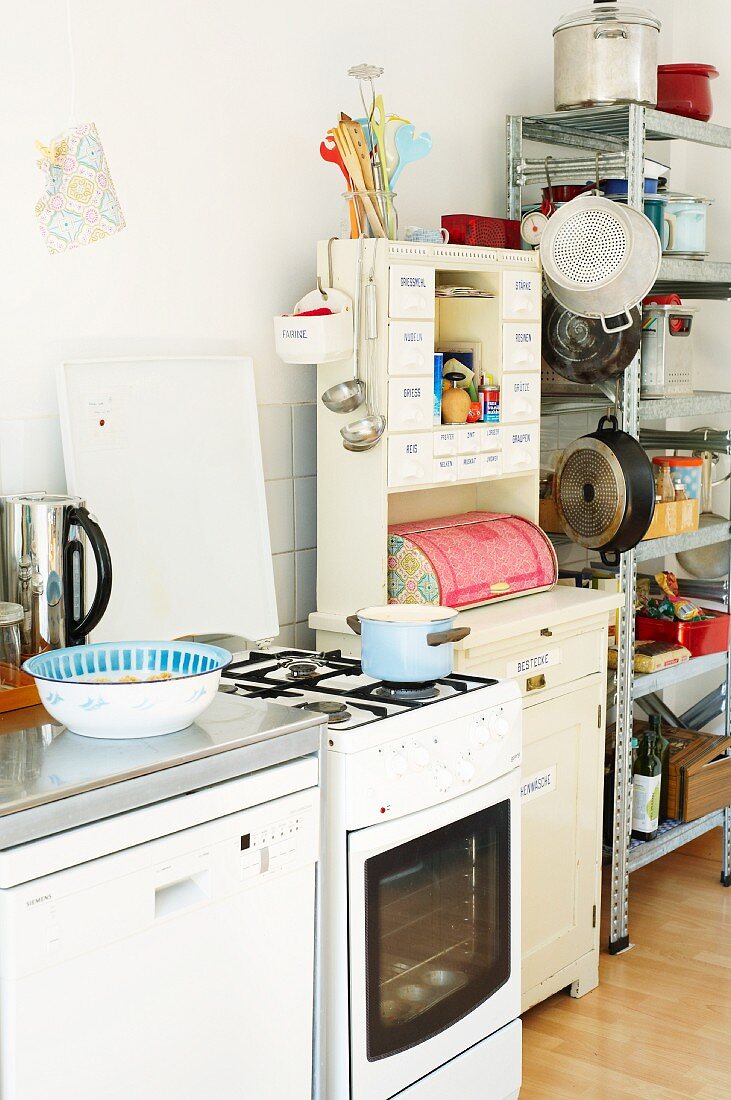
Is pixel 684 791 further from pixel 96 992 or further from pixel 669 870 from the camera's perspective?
pixel 96 992

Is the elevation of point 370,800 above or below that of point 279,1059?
above

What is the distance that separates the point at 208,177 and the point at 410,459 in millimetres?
718

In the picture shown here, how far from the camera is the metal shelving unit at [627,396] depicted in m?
3.22

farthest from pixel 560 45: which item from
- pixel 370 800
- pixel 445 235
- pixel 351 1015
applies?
pixel 351 1015

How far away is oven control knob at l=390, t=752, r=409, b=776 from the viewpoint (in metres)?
2.12

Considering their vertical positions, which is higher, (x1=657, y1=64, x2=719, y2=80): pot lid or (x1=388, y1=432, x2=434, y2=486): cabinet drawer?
(x1=657, y1=64, x2=719, y2=80): pot lid

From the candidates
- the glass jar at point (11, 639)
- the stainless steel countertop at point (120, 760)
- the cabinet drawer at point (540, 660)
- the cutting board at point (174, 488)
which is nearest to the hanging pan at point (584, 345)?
the cabinet drawer at point (540, 660)

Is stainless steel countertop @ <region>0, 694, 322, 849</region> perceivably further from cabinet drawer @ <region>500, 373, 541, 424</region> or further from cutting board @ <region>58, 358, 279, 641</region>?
cabinet drawer @ <region>500, 373, 541, 424</region>

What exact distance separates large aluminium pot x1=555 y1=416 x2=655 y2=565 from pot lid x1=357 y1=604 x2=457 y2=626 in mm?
952

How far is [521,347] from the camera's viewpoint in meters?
2.99

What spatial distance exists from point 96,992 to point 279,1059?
0.44 m

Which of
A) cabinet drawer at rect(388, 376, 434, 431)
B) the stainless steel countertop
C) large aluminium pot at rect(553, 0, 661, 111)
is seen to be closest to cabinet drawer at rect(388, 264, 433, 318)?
cabinet drawer at rect(388, 376, 434, 431)

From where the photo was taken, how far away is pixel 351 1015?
2078 mm

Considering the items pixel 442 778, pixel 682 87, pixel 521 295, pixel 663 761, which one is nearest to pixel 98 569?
pixel 442 778
